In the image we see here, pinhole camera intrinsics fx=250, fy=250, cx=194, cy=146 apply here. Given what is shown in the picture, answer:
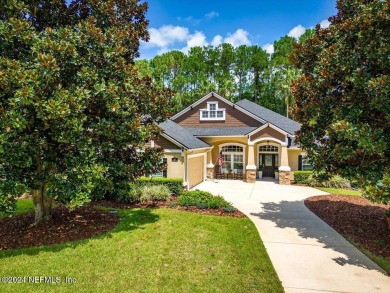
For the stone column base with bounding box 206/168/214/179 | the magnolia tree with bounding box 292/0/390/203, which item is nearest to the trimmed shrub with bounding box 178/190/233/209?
the magnolia tree with bounding box 292/0/390/203

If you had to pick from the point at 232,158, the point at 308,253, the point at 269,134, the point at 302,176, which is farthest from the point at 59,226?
the point at 302,176

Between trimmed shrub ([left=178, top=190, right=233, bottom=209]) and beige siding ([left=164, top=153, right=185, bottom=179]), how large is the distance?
4265 mm

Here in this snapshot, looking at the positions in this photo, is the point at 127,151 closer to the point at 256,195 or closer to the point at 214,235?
the point at 214,235

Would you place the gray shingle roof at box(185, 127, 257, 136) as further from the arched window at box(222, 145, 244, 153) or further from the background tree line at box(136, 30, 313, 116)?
the background tree line at box(136, 30, 313, 116)

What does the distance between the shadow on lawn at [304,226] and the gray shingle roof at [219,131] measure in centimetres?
956

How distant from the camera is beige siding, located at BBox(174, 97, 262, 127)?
78.5ft

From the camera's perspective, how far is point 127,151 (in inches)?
393

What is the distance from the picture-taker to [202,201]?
1235 cm

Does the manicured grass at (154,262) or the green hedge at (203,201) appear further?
the green hedge at (203,201)

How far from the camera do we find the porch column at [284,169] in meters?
20.2

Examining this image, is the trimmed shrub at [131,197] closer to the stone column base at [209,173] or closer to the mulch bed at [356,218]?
the mulch bed at [356,218]

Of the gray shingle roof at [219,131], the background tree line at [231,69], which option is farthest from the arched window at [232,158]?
the background tree line at [231,69]

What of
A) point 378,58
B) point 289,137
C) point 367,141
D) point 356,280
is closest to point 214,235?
point 356,280

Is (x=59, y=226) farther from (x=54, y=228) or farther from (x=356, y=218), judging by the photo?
(x=356, y=218)
